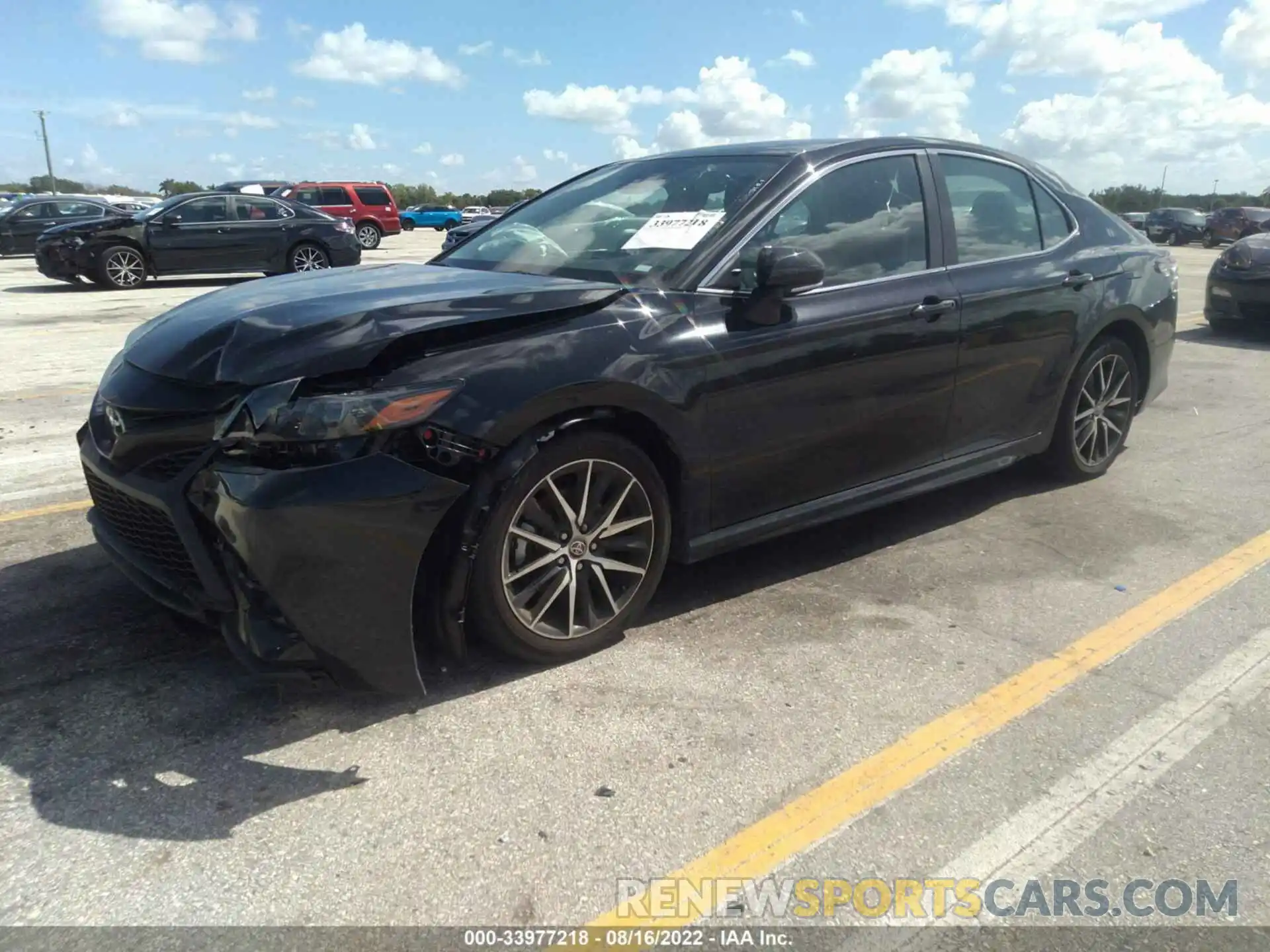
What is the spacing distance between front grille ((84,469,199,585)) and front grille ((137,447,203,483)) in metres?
0.09

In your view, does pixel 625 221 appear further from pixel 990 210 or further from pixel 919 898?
pixel 919 898

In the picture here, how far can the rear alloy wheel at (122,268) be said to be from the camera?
51.5ft

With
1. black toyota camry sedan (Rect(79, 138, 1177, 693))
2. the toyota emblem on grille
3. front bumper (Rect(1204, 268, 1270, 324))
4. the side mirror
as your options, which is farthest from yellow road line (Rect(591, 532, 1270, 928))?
front bumper (Rect(1204, 268, 1270, 324))

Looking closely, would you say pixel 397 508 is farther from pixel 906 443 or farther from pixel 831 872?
pixel 906 443

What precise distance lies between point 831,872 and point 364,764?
1284 mm

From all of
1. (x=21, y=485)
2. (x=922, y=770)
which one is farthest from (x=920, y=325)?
(x=21, y=485)

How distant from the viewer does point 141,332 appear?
3.47m

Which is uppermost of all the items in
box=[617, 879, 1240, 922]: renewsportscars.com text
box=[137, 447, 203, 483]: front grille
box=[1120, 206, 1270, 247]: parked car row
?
box=[1120, 206, 1270, 247]: parked car row

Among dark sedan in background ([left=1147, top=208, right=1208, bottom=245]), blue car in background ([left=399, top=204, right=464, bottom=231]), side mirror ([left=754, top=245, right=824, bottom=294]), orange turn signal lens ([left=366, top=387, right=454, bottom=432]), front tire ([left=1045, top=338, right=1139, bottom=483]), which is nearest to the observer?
orange turn signal lens ([left=366, top=387, right=454, bottom=432])

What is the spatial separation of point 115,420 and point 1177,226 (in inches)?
1792

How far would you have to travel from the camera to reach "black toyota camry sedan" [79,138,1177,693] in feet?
8.75

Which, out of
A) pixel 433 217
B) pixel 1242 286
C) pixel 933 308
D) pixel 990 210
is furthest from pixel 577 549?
pixel 433 217

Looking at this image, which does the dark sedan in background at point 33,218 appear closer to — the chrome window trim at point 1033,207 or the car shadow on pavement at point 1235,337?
the car shadow on pavement at point 1235,337

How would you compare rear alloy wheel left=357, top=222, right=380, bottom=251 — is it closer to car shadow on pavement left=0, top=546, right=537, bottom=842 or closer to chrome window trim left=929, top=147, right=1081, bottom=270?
chrome window trim left=929, top=147, right=1081, bottom=270
